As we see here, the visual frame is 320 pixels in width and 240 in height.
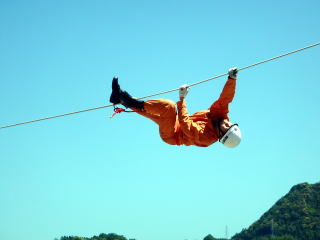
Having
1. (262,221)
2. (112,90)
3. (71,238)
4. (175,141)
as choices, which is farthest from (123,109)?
(262,221)

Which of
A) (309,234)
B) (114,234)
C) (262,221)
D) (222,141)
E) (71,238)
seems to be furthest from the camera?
(262,221)

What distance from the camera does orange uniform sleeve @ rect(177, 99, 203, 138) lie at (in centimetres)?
862

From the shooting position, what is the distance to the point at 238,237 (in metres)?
72.4

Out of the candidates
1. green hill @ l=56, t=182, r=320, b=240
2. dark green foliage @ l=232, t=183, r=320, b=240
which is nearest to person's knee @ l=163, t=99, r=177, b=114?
green hill @ l=56, t=182, r=320, b=240

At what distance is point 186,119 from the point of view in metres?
8.64

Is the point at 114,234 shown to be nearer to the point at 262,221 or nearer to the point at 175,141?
the point at 262,221

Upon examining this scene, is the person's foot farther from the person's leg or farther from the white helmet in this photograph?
the white helmet

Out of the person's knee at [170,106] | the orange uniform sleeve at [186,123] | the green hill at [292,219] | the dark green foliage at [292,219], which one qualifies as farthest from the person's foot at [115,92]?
the dark green foliage at [292,219]

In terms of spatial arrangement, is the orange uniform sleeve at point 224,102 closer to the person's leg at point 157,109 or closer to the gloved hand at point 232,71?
the gloved hand at point 232,71

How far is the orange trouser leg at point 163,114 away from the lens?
28.3 feet

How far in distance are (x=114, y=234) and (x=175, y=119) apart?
45.2 m

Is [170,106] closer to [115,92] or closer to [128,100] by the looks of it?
[128,100]

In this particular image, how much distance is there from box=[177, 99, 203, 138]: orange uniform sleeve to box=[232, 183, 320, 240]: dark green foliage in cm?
6294

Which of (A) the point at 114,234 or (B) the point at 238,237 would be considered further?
(B) the point at 238,237
